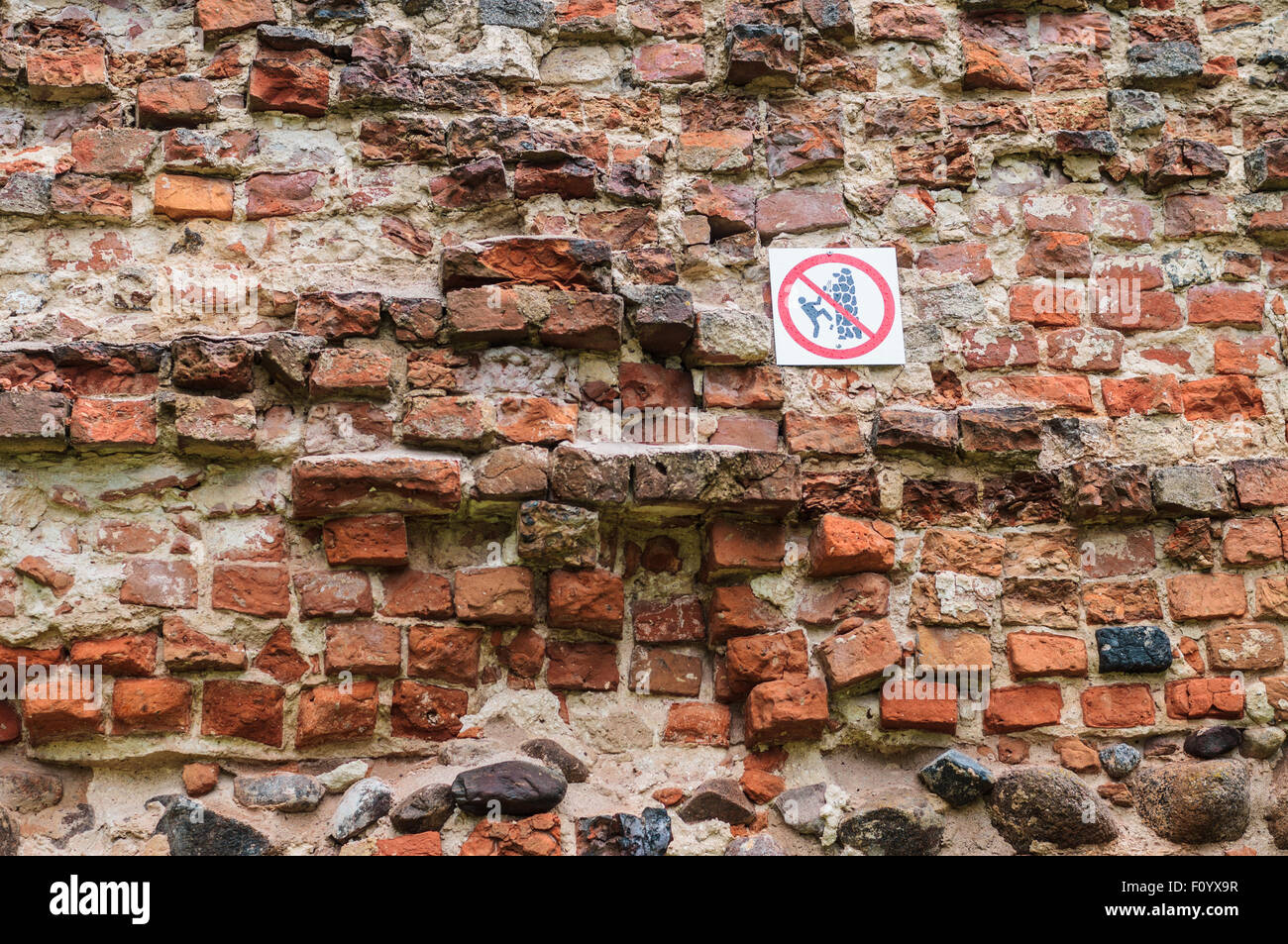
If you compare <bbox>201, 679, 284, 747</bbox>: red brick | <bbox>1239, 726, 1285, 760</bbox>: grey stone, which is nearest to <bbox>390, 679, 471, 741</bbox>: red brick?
<bbox>201, 679, 284, 747</bbox>: red brick

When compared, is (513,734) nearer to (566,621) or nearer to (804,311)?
(566,621)

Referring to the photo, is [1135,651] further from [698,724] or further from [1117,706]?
[698,724]

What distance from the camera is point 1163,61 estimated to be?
8.63 feet

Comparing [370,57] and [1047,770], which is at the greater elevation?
[370,57]

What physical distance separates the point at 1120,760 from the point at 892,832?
0.51 m

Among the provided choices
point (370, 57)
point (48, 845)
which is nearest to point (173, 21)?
point (370, 57)

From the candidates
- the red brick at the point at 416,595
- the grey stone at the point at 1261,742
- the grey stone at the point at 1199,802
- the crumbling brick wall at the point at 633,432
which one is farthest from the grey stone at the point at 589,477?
the grey stone at the point at 1261,742

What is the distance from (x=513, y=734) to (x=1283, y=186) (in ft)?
7.19

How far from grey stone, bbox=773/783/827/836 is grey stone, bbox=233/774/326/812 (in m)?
0.90

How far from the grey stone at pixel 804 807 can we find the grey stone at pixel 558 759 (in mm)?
392

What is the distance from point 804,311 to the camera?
244cm

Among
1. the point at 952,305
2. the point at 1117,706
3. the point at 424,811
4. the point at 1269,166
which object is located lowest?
the point at 424,811

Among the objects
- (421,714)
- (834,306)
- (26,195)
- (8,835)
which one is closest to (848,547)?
(834,306)

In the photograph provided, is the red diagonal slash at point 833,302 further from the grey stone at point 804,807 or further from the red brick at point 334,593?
the red brick at point 334,593
